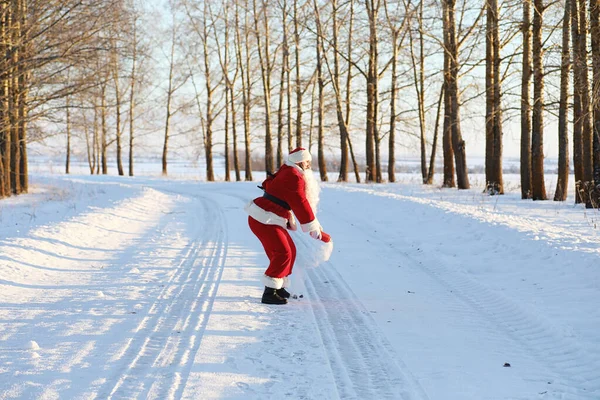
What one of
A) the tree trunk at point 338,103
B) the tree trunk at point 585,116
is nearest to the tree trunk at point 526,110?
the tree trunk at point 585,116

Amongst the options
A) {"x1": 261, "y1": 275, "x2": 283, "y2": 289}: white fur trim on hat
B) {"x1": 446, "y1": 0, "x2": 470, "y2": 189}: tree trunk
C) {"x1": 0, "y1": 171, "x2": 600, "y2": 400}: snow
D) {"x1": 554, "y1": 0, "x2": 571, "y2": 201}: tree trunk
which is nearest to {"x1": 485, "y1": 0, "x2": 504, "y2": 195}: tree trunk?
{"x1": 446, "y1": 0, "x2": 470, "y2": 189}: tree trunk

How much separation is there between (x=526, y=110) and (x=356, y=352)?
13487mm

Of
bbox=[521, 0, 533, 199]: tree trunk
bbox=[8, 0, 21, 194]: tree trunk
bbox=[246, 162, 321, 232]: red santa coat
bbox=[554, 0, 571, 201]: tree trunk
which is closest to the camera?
bbox=[246, 162, 321, 232]: red santa coat

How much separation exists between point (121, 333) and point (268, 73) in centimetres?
2633

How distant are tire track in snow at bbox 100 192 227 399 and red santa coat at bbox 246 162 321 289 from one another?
0.84 metres

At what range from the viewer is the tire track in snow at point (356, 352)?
3.59 m

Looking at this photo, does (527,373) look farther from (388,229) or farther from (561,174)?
(561,174)

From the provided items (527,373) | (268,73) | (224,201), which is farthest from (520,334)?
(268,73)

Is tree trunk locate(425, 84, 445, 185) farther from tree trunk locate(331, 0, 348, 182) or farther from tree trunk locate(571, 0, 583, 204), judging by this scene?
tree trunk locate(571, 0, 583, 204)

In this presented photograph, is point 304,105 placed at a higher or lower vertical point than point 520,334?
higher

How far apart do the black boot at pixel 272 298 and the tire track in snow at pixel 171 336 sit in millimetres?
604

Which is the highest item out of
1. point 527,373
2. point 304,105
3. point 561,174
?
point 304,105

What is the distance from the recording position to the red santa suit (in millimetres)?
5613

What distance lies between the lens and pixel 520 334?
4805 millimetres
